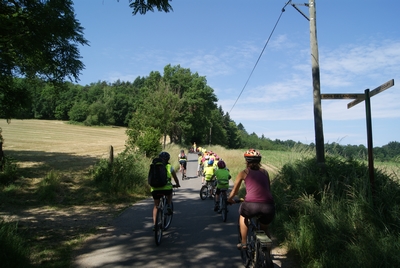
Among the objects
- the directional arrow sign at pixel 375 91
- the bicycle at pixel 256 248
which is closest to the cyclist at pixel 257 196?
the bicycle at pixel 256 248

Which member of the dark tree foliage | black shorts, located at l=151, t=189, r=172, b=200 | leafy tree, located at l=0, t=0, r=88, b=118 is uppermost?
leafy tree, located at l=0, t=0, r=88, b=118

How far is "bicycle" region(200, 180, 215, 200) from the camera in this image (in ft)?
39.4

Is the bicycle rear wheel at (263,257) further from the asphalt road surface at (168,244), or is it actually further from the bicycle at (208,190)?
the bicycle at (208,190)

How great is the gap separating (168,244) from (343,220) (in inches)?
123

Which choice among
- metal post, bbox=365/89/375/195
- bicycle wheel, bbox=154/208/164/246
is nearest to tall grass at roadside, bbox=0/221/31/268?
bicycle wheel, bbox=154/208/164/246

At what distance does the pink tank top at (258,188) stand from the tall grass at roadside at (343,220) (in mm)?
1186

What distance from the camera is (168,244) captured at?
6.04m

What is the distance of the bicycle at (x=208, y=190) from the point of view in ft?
39.4

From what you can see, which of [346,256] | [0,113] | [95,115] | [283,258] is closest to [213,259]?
[283,258]

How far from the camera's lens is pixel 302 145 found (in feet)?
35.4

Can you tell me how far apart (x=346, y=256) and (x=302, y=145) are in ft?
22.6

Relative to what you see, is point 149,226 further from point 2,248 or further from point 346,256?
point 346,256

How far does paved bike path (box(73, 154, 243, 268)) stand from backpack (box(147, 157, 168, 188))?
1.12 m

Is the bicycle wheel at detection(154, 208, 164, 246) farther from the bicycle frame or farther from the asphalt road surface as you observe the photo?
the asphalt road surface
